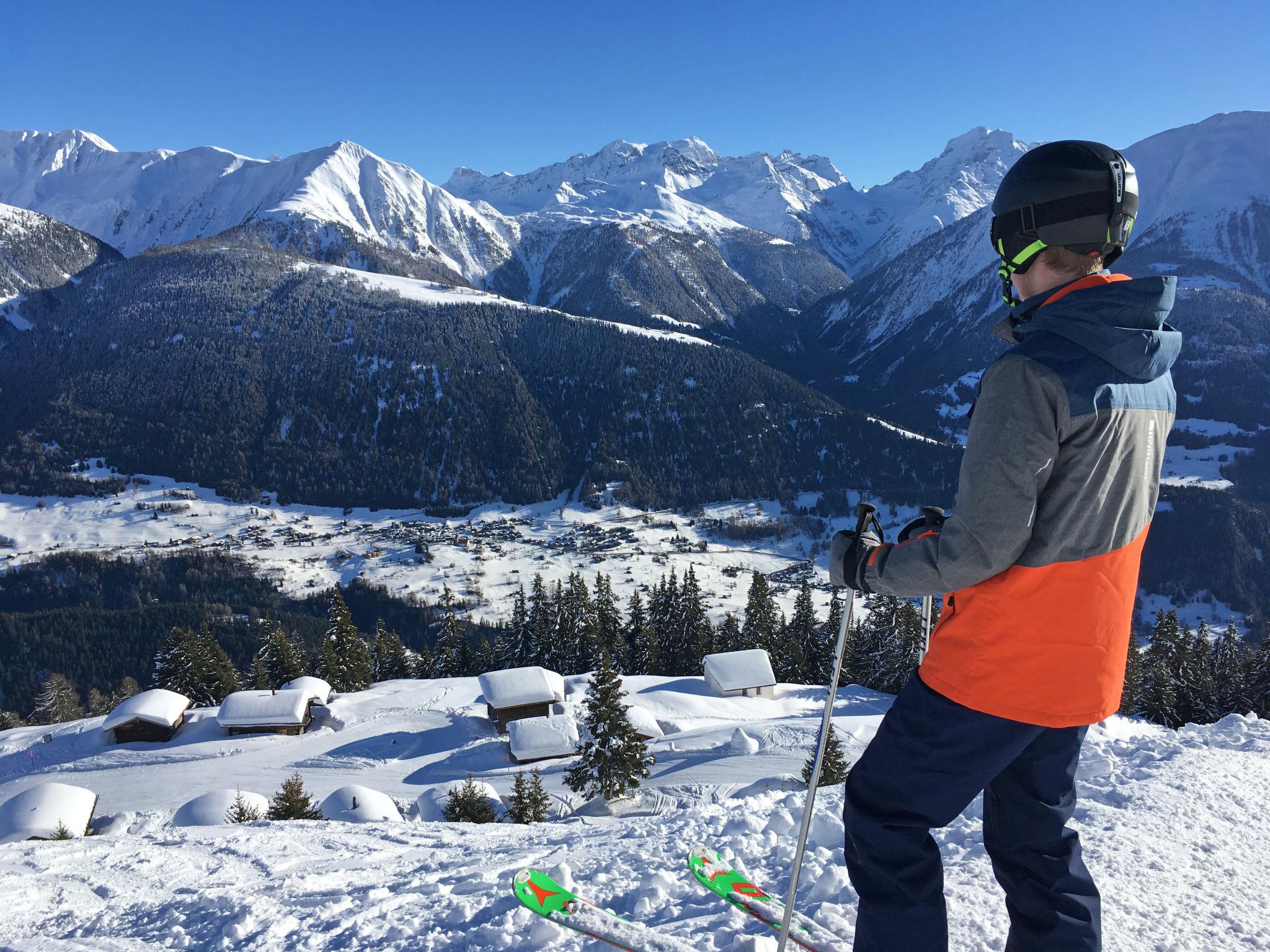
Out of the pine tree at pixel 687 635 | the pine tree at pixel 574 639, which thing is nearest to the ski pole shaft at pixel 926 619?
the pine tree at pixel 574 639

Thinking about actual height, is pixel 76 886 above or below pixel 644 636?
above

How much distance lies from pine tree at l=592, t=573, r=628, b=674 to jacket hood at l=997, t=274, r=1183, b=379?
146 feet

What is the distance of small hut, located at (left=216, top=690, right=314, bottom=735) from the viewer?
35.6m

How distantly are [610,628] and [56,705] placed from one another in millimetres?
51156

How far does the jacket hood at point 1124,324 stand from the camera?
217 cm

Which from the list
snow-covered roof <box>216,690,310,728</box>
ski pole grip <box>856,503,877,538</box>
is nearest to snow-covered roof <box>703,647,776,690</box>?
snow-covered roof <box>216,690,310,728</box>

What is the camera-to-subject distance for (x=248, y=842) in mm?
8320

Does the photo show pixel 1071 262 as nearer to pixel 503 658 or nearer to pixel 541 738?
pixel 541 738

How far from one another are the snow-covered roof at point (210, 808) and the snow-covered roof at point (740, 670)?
2583cm

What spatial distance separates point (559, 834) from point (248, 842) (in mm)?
4057

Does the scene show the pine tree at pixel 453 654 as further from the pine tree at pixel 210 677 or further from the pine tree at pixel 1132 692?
the pine tree at pixel 1132 692

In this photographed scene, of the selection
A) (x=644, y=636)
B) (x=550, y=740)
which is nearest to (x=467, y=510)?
(x=644, y=636)

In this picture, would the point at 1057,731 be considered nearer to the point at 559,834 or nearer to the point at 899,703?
the point at 899,703

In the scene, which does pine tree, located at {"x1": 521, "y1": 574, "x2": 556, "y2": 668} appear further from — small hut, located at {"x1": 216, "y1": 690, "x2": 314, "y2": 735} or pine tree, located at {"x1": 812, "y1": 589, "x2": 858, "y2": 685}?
pine tree, located at {"x1": 812, "y1": 589, "x2": 858, "y2": 685}
